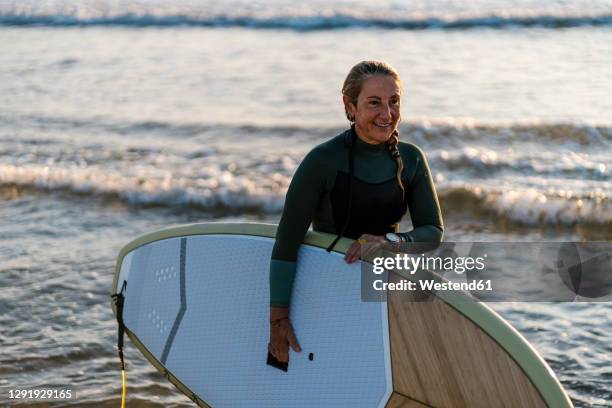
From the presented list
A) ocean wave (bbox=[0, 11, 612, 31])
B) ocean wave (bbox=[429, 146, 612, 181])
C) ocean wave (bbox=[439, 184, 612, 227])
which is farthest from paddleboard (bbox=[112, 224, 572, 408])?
ocean wave (bbox=[0, 11, 612, 31])

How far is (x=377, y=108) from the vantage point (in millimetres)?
3354

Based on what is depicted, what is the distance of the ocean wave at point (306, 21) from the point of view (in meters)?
18.4

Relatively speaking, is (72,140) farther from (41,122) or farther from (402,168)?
(402,168)

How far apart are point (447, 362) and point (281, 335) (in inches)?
26.9

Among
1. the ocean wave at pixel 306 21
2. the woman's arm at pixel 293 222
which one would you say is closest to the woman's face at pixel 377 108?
the woman's arm at pixel 293 222

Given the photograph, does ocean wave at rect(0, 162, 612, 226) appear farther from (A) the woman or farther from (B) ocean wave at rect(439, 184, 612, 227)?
(A) the woman

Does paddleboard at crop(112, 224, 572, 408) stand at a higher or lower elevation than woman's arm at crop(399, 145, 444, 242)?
lower

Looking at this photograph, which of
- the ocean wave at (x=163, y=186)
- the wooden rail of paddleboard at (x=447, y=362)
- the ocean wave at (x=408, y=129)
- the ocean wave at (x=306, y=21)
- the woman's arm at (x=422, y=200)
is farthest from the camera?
the ocean wave at (x=306, y=21)

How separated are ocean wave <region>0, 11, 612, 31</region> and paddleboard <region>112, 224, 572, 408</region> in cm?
1493

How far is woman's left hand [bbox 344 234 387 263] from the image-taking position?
346 cm

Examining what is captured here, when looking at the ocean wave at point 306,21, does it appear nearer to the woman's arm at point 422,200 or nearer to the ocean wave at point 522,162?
the ocean wave at point 522,162

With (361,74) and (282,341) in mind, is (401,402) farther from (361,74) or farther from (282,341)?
(361,74)

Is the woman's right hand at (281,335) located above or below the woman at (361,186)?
below

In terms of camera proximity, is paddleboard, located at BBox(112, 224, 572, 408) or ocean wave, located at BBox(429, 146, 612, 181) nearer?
paddleboard, located at BBox(112, 224, 572, 408)
